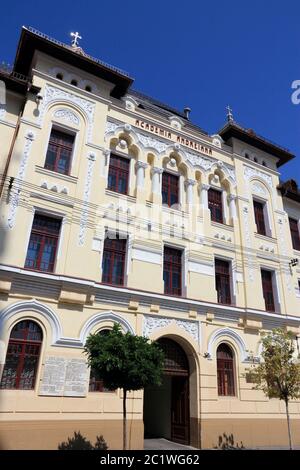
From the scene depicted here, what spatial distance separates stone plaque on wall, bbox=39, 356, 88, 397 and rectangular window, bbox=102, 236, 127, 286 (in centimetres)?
327

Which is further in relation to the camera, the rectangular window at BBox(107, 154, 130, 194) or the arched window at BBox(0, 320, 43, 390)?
the rectangular window at BBox(107, 154, 130, 194)

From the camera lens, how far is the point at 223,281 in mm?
16922

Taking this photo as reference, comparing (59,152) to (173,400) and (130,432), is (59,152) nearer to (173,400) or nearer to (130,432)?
(130,432)

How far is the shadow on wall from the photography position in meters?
13.7

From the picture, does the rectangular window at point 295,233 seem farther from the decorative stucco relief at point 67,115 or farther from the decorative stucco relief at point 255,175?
the decorative stucco relief at point 67,115

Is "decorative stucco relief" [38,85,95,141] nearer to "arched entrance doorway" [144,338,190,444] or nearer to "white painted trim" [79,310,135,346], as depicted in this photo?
"white painted trim" [79,310,135,346]

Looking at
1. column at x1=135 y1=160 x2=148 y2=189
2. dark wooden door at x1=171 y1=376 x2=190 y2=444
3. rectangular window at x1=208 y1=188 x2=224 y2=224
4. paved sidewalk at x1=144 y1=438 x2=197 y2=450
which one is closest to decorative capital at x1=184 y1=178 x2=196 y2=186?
rectangular window at x1=208 y1=188 x2=224 y2=224

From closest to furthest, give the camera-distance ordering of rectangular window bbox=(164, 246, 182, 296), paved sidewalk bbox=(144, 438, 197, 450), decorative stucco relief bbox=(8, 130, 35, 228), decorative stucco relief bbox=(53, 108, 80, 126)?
decorative stucco relief bbox=(8, 130, 35, 228) < paved sidewalk bbox=(144, 438, 197, 450) < decorative stucco relief bbox=(53, 108, 80, 126) < rectangular window bbox=(164, 246, 182, 296)

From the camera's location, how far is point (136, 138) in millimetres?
16812
